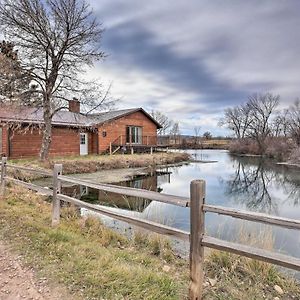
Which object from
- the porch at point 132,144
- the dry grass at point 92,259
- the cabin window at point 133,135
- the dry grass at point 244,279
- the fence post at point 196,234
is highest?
the cabin window at point 133,135

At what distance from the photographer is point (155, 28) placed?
12.8 m

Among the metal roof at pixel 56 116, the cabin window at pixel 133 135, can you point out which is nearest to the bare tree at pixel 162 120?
the cabin window at pixel 133 135

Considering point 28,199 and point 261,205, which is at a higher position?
point 28,199

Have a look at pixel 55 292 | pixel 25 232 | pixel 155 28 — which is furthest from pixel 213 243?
pixel 155 28

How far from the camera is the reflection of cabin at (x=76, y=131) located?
63.0ft

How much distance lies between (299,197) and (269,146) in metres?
32.2

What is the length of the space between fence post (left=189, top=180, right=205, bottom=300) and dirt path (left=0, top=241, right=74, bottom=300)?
127 cm

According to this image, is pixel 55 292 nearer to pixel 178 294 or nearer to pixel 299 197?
pixel 178 294

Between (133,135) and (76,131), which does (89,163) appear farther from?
(133,135)

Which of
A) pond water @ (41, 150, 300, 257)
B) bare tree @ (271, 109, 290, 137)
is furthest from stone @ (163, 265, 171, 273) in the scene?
bare tree @ (271, 109, 290, 137)

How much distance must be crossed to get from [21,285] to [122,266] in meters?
1.16

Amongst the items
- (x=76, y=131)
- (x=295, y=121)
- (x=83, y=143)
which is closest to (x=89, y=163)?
(x=76, y=131)

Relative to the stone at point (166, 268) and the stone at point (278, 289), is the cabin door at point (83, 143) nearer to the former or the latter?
the stone at point (166, 268)

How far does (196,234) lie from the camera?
2893 millimetres
